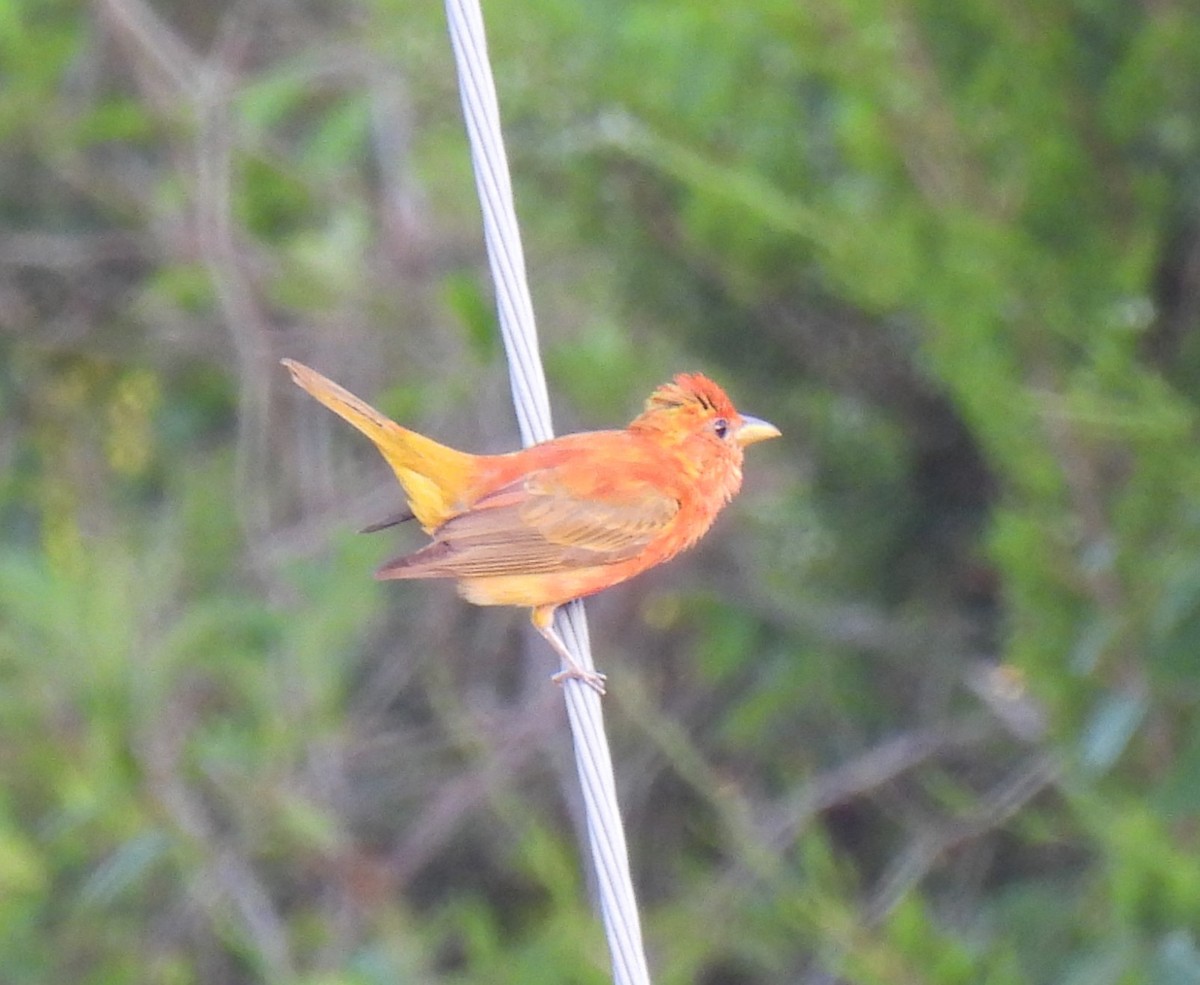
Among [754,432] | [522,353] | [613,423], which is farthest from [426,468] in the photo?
[613,423]

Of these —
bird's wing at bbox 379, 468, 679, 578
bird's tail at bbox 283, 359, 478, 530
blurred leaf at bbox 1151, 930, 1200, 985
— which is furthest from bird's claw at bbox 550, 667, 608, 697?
blurred leaf at bbox 1151, 930, 1200, 985

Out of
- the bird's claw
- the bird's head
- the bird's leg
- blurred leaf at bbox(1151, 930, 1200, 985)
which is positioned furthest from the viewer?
the bird's head

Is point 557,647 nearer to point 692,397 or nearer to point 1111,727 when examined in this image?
point 692,397

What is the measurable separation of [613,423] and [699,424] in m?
1.76

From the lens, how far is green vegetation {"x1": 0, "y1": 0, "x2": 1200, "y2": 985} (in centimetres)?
468

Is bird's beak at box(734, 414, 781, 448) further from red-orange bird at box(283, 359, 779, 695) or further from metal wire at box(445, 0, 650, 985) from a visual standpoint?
metal wire at box(445, 0, 650, 985)

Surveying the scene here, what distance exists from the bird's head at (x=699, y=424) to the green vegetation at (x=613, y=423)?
429 mm

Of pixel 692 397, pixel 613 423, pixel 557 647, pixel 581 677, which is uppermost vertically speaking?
pixel 613 423

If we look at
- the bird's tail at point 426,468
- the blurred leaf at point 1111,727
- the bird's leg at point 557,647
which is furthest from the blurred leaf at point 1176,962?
the bird's tail at point 426,468

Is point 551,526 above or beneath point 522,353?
above

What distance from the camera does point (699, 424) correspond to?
4816 mm

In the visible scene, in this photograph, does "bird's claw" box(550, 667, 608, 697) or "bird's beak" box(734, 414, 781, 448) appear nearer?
"bird's claw" box(550, 667, 608, 697)

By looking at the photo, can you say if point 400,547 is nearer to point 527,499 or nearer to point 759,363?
point 759,363

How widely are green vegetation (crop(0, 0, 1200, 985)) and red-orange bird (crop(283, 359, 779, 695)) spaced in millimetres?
582
